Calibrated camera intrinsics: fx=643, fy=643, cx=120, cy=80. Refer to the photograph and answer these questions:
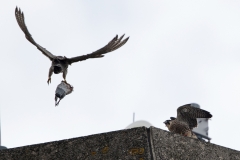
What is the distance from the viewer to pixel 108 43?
794 cm

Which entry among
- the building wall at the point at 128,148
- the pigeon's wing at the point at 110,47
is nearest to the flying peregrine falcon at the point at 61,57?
the pigeon's wing at the point at 110,47

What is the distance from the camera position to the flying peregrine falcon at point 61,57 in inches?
293

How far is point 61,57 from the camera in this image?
759cm

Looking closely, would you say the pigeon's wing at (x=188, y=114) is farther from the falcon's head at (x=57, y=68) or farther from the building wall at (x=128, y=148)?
the building wall at (x=128, y=148)

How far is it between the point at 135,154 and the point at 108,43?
9.17 ft

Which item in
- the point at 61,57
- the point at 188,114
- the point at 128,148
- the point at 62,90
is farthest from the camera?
the point at 188,114

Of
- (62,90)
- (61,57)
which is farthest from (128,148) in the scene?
(61,57)

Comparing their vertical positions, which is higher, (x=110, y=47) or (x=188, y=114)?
(x=110, y=47)

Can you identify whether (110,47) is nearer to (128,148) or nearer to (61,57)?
(61,57)

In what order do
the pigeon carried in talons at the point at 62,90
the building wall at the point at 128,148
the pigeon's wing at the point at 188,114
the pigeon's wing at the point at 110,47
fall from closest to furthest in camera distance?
the building wall at the point at 128,148 → the pigeon carried in talons at the point at 62,90 → the pigeon's wing at the point at 110,47 → the pigeon's wing at the point at 188,114

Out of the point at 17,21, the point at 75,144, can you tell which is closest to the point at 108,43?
the point at 17,21

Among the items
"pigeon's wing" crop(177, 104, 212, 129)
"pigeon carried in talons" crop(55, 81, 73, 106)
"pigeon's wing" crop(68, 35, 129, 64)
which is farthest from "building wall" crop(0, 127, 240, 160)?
"pigeon's wing" crop(177, 104, 212, 129)

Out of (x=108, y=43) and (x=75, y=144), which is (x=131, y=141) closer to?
(x=75, y=144)

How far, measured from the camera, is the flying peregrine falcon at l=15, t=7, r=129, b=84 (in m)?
7.45
